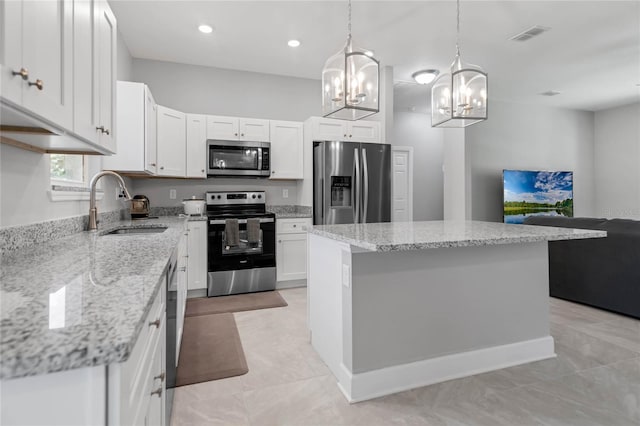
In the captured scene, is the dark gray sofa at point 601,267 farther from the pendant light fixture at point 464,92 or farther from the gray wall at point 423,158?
the gray wall at point 423,158

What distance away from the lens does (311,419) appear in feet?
5.64

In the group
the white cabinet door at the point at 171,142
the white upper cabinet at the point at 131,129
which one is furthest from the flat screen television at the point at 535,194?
the white upper cabinet at the point at 131,129

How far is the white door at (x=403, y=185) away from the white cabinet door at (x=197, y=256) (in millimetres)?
3979

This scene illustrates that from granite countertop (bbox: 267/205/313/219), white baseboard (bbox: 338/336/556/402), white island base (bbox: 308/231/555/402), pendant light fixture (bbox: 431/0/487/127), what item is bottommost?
white baseboard (bbox: 338/336/556/402)

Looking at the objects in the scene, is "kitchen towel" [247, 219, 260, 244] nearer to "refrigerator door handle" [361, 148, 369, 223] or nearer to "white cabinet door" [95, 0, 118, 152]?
"refrigerator door handle" [361, 148, 369, 223]

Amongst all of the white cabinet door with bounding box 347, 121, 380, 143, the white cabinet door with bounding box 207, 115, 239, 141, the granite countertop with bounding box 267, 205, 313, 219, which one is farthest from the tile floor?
the white cabinet door with bounding box 347, 121, 380, 143

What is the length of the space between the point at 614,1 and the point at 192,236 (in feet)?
15.4

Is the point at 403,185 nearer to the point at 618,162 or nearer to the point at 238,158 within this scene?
the point at 238,158

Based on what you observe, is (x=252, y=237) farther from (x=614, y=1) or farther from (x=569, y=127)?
(x=569, y=127)

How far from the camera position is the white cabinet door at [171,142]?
3738 mm

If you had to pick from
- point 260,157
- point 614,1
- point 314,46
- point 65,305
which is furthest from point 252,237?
point 614,1

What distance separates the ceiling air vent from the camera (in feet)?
11.6

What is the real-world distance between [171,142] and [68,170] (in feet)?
5.12

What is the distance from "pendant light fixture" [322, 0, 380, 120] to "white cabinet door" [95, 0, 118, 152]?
130 centimetres
